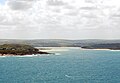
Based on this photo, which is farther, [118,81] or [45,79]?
[45,79]

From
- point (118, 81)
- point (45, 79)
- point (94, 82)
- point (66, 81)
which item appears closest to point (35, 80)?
point (45, 79)

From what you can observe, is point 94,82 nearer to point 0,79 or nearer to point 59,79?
point 59,79

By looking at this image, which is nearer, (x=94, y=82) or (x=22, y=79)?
(x=94, y=82)

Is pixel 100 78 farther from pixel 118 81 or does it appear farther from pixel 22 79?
pixel 22 79

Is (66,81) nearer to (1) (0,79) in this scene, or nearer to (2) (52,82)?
(2) (52,82)

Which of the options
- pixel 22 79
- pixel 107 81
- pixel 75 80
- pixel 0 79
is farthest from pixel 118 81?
pixel 0 79

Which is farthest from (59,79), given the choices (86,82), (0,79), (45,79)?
(0,79)

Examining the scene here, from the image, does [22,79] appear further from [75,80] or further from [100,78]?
[100,78]

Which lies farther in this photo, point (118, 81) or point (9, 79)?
point (9, 79)
